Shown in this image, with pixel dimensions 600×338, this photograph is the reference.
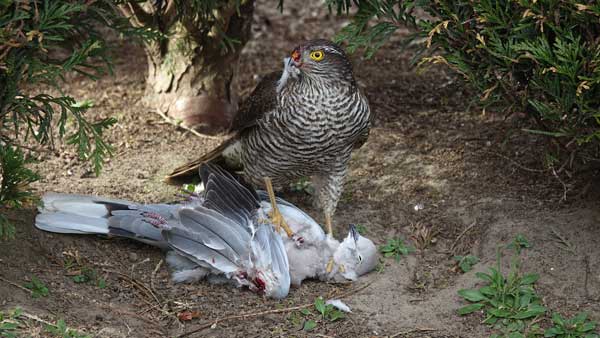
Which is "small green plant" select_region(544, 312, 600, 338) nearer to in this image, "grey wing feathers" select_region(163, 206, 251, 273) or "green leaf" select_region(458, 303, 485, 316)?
"green leaf" select_region(458, 303, 485, 316)

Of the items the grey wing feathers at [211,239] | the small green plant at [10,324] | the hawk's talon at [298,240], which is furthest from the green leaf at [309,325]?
the small green plant at [10,324]

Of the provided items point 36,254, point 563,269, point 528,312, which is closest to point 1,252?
point 36,254

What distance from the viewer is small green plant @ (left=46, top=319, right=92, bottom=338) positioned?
11.3 ft

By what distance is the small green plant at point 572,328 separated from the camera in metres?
3.84

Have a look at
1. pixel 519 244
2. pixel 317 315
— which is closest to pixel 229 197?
pixel 317 315

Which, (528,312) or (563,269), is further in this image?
(563,269)

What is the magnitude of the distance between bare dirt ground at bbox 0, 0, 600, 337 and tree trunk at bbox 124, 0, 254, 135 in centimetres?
20

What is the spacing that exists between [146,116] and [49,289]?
109 inches

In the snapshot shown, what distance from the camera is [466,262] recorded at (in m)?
4.57

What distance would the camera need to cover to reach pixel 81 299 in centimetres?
394

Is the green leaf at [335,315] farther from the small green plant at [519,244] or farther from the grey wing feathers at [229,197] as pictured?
the small green plant at [519,244]

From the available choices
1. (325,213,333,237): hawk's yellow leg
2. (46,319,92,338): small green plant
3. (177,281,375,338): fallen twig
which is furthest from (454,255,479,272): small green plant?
(46,319,92,338): small green plant

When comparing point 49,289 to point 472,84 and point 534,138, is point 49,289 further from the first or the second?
point 534,138

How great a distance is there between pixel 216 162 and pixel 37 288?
5.65 feet
